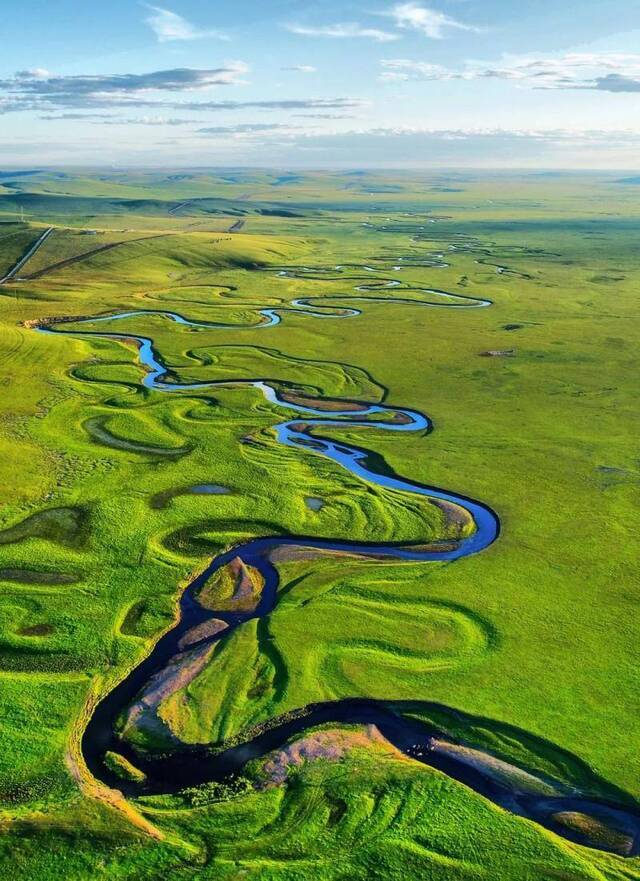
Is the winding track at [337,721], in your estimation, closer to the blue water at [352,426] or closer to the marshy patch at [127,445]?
the blue water at [352,426]

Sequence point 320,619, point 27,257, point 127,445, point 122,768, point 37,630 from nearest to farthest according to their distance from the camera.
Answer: point 122,768 < point 37,630 < point 320,619 < point 127,445 < point 27,257

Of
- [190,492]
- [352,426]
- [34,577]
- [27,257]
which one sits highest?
[27,257]

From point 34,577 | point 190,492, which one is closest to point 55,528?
point 34,577

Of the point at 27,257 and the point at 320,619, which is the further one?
the point at 27,257

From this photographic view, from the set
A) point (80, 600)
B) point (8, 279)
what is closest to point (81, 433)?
point (80, 600)

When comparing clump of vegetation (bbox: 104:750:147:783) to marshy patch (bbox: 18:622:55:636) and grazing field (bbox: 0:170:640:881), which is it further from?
marshy patch (bbox: 18:622:55:636)

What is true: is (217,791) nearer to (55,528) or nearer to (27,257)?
(55,528)

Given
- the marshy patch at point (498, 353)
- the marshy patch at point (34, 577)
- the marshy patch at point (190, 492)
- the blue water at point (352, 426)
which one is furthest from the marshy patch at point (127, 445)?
the marshy patch at point (498, 353)

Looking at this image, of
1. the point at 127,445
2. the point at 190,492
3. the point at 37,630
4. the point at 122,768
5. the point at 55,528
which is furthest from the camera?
the point at 127,445

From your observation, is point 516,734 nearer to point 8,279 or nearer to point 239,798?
point 239,798

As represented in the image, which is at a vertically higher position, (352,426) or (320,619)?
(352,426)
